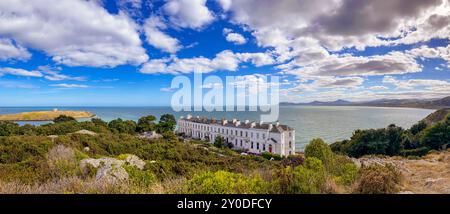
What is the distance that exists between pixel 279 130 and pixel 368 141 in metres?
9.78

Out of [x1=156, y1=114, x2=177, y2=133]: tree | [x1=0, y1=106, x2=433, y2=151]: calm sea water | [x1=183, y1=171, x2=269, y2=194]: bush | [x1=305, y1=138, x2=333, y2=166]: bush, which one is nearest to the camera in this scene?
[x1=183, y1=171, x2=269, y2=194]: bush

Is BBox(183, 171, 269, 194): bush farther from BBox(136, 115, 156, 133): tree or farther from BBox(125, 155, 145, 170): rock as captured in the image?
BBox(136, 115, 156, 133): tree

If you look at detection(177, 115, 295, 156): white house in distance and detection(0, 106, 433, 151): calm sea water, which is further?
detection(0, 106, 433, 151): calm sea water

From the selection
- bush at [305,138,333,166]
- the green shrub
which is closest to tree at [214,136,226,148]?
bush at [305,138,333,166]

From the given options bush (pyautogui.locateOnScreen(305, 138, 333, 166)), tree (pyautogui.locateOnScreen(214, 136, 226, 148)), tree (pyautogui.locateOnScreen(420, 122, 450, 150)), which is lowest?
tree (pyautogui.locateOnScreen(214, 136, 226, 148))

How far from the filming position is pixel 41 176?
5.77 metres

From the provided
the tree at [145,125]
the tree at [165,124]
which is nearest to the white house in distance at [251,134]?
the tree at [165,124]

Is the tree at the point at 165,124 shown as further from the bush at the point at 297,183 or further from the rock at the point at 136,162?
the bush at the point at 297,183

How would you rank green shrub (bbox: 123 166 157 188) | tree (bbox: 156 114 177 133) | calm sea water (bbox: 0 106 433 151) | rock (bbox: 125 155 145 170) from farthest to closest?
calm sea water (bbox: 0 106 433 151) → tree (bbox: 156 114 177 133) → rock (bbox: 125 155 145 170) → green shrub (bbox: 123 166 157 188)

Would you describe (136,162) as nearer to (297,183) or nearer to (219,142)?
(297,183)

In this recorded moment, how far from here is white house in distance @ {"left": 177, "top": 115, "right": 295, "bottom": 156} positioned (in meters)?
31.0
